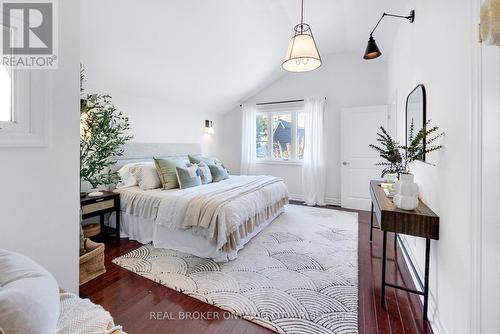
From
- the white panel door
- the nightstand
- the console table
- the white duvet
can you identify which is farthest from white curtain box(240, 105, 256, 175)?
the console table

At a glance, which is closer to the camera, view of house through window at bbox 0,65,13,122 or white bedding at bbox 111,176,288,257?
view of house through window at bbox 0,65,13,122

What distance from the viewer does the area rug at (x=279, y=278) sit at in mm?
1645

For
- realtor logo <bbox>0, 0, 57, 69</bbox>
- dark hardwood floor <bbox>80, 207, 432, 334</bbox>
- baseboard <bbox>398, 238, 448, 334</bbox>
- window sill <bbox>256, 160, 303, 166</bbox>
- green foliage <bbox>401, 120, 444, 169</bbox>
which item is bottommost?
dark hardwood floor <bbox>80, 207, 432, 334</bbox>

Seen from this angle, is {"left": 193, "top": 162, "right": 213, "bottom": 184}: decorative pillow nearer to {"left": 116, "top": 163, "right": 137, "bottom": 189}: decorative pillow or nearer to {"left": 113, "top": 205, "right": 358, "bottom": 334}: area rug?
{"left": 116, "top": 163, "right": 137, "bottom": 189}: decorative pillow

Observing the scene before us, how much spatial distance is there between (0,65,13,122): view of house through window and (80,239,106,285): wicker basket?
1.30m

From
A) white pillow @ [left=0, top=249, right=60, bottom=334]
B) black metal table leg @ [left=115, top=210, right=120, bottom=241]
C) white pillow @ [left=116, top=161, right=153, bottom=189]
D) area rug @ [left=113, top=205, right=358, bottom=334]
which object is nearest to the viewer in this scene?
white pillow @ [left=0, top=249, right=60, bottom=334]

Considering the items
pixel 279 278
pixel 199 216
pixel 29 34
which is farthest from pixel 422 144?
pixel 29 34

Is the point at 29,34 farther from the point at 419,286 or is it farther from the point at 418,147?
the point at 419,286

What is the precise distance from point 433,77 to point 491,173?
1.10 m

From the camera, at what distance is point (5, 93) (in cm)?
121

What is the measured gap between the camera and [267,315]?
165 cm

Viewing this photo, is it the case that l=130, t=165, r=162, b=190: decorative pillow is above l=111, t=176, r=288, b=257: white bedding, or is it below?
above

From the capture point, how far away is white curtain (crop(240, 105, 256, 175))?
18.1 ft

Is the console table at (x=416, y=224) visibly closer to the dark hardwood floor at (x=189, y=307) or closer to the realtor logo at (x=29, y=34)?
the dark hardwood floor at (x=189, y=307)
